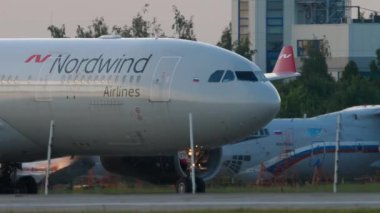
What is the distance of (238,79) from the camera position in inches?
1732

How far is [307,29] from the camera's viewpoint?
422 feet

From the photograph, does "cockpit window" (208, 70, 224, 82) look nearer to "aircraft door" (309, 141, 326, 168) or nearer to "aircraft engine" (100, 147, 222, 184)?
"aircraft engine" (100, 147, 222, 184)

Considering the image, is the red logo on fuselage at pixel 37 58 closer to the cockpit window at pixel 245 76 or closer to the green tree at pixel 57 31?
the cockpit window at pixel 245 76

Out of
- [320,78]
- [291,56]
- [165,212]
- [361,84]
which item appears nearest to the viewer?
[165,212]

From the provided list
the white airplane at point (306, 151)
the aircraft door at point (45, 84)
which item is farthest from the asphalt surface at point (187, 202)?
the white airplane at point (306, 151)

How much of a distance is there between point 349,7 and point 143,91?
88448 millimetres

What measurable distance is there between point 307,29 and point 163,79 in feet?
279

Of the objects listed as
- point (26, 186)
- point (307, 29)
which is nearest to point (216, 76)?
point (26, 186)

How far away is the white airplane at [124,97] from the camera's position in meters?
43.8

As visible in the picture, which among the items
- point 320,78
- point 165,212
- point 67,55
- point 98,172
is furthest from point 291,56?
point 165,212

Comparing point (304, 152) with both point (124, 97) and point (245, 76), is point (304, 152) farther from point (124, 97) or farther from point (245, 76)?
point (124, 97)

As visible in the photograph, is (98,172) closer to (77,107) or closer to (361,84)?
(77,107)

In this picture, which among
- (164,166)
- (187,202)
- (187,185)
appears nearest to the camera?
(187,202)

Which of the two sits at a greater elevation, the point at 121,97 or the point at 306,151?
the point at 121,97
